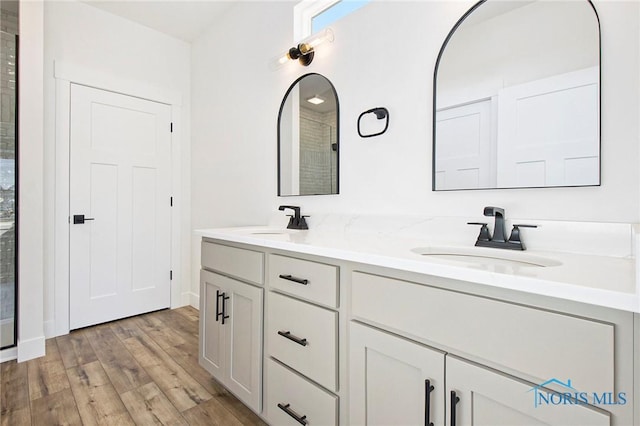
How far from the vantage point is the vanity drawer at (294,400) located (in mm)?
1131

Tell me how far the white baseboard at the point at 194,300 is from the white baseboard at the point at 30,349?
1.18 meters

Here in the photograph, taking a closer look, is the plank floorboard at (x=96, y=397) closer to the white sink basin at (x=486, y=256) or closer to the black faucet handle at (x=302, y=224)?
the black faucet handle at (x=302, y=224)

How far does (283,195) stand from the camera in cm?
217

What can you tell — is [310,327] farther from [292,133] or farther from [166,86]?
[166,86]

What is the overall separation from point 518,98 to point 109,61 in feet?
10.3

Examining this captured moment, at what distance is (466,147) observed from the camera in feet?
4.43

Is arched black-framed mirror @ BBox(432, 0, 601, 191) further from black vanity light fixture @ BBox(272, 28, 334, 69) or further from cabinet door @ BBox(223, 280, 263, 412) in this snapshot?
cabinet door @ BBox(223, 280, 263, 412)

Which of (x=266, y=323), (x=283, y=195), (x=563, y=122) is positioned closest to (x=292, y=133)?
(x=283, y=195)

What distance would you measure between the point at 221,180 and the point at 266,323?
172 cm

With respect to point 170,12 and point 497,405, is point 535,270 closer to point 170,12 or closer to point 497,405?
point 497,405

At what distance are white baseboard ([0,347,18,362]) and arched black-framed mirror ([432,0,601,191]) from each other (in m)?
2.87

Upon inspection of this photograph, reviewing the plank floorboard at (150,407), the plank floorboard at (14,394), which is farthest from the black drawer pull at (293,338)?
the plank floorboard at (14,394)

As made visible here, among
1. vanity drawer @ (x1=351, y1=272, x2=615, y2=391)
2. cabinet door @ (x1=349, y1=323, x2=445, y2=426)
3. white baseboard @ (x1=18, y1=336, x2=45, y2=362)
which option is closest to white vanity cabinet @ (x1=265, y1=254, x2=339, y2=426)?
cabinet door @ (x1=349, y1=323, x2=445, y2=426)

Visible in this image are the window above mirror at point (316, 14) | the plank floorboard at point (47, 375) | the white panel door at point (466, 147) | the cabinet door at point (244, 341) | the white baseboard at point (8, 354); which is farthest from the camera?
the white baseboard at point (8, 354)
